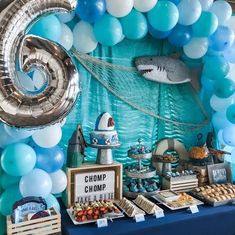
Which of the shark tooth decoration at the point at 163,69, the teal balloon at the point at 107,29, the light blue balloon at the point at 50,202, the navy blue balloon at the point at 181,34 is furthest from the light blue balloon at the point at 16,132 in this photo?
the navy blue balloon at the point at 181,34

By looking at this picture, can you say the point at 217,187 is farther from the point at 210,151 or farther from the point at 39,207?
the point at 39,207

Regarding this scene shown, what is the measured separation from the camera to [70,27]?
1.78 metres

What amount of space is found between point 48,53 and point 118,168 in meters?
1.11

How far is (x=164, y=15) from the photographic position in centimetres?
174

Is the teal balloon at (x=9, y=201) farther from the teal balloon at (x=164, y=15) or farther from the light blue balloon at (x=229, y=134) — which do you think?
the light blue balloon at (x=229, y=134)

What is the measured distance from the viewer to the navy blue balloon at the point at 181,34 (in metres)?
1.92

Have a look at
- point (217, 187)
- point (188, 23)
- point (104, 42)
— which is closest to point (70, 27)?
point (104, 42)

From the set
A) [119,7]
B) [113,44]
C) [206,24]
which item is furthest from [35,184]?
[206,24]

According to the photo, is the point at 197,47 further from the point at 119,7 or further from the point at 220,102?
the point at 119,7

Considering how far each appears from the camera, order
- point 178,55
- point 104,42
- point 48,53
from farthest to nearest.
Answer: point 178,55 < point 104,42 < point 48,53

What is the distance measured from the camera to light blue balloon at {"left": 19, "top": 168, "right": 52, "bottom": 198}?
4.66 feet

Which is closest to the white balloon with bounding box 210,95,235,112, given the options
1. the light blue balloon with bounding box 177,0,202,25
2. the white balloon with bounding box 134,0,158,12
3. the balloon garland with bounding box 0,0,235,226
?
the balloon garland with bounding box 0,0,235,226

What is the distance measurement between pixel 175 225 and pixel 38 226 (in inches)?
29.0

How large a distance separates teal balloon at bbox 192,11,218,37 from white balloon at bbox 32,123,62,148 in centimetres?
116
